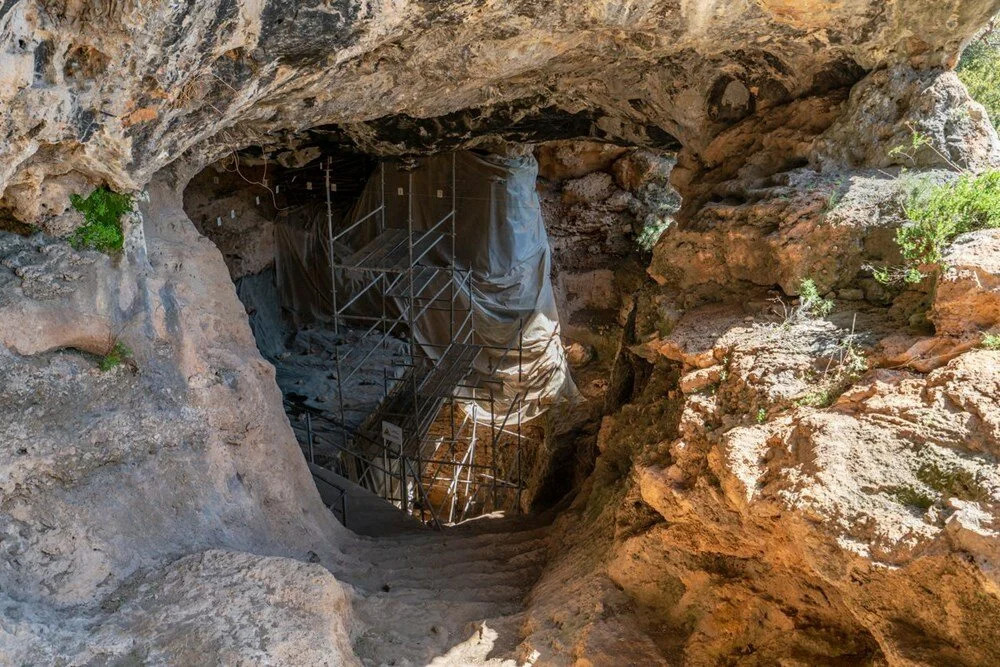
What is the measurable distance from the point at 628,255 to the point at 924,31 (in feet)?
30.7

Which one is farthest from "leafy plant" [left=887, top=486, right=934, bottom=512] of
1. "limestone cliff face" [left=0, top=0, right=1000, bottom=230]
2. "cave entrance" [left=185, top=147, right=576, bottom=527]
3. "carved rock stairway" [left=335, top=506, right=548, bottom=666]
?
"cave entrance" [left=185, top=147, right=576, bottom=527]

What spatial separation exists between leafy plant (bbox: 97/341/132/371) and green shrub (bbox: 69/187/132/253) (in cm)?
49

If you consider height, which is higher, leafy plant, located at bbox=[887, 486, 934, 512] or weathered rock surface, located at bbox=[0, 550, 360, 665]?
leafy plant, located at bbox=[887, 486, 934, 512]

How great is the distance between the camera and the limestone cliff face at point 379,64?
2918 millimetres

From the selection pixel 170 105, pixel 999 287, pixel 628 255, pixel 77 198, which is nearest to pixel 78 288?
pixel 77 198

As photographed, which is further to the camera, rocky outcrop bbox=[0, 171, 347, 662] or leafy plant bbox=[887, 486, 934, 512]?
rocky outcrop bbox=[0, 171, 347, 662]

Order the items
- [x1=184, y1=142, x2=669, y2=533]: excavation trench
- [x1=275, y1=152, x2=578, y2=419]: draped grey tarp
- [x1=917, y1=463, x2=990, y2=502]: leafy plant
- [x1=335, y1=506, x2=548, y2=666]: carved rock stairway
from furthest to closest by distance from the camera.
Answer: [x1=275, y1=152, x2=578, y2=419]: draped grey tarp < [x1=184, y1=142, x2=669, y2=533]: excavation trench < [x1=335, y1=506, x2=548, y2=666]: carved rock stairway < [x1=917, y1=463, x2=990, y2=502]: leafy plant

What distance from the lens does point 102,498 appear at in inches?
139

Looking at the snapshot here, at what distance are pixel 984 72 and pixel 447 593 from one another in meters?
5.20

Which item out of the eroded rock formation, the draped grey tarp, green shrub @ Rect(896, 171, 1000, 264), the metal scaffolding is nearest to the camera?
the eroded rock formation

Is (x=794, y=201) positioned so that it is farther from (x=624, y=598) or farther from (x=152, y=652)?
(x=152, y=652)

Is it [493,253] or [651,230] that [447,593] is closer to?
[493,253]

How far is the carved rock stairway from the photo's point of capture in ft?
12.6

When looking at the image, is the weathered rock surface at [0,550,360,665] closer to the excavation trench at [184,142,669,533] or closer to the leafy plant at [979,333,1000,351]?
the leafy plant at [979,333,1000,351]
